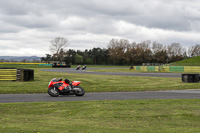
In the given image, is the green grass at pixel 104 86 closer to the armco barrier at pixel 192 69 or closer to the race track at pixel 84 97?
the race track at pixel 84 97

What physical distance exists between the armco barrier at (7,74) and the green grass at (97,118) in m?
14.8

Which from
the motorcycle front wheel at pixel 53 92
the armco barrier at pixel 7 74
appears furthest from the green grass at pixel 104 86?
the motorcycle front wheel at pixel 53 92

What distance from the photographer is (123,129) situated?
7324 mm

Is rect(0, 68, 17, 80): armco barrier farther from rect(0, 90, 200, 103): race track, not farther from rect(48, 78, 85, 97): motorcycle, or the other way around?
rect(48, 78, 85, 97): motorcycle

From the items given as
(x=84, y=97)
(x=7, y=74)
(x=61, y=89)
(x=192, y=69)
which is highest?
(x=192, y=69)

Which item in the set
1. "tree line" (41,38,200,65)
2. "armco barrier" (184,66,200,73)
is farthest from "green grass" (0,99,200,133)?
"tree line" (41,38,200,65)

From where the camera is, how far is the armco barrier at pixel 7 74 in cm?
2564

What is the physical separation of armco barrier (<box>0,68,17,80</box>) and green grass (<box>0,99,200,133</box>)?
1480 cm

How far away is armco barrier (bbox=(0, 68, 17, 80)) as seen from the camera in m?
25.6

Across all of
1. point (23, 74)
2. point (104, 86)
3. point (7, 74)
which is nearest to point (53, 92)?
point (104, 86)

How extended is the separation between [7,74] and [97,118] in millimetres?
18866

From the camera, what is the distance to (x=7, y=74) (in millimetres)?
25875

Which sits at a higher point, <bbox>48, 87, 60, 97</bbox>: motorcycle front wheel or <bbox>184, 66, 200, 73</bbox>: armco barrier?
<bbox>184, 66, 200, 73</bbox>: armco barrier

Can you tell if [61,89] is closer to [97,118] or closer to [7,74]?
[97,118]
